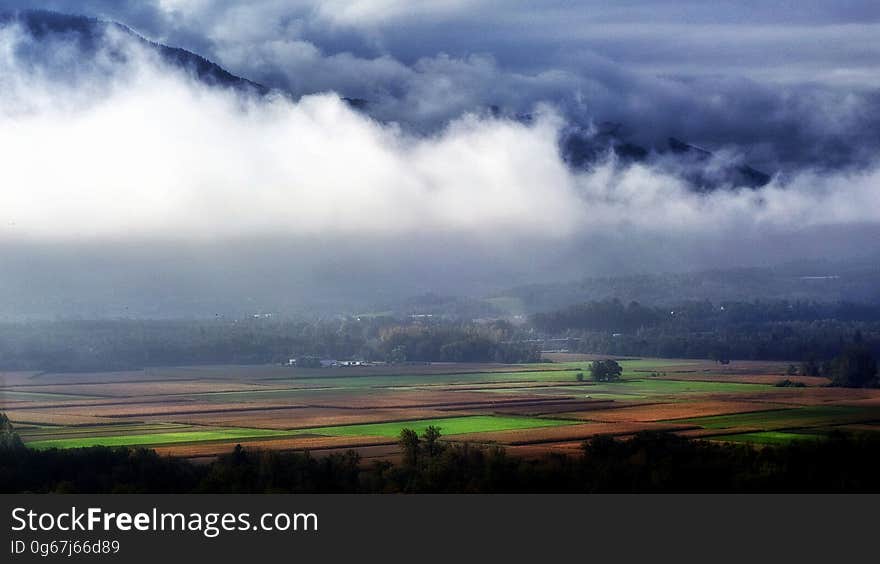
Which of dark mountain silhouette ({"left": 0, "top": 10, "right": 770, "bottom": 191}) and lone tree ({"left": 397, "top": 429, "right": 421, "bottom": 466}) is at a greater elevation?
dark mountain silhouette ({"left": 0, "top": 10, "right": 770, "bottom": 191})

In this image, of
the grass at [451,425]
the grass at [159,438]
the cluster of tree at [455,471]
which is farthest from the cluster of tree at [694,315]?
the cluster of tree at [455,471]

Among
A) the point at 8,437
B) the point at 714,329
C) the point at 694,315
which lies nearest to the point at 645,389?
the point at 714,329

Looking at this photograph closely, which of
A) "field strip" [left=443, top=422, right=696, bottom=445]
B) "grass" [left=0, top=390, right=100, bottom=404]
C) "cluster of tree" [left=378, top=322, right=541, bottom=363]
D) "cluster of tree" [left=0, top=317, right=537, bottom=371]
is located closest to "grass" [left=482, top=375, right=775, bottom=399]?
"field strip" [left=443, top=422, right=696, bottom=445]

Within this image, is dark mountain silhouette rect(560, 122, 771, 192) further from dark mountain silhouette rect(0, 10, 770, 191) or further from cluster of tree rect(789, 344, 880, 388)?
cluster of tree rect(789, 344, 880, 388)

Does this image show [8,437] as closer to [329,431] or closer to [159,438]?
[159,438]

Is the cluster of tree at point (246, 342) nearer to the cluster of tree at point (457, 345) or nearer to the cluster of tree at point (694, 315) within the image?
the cluster of tree at point (457, 345)
